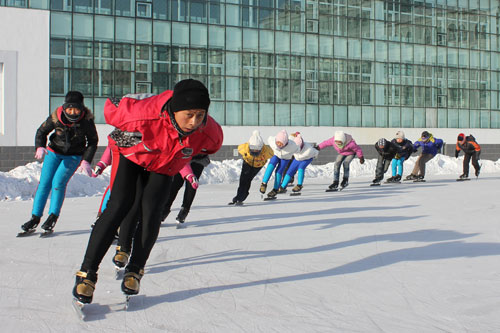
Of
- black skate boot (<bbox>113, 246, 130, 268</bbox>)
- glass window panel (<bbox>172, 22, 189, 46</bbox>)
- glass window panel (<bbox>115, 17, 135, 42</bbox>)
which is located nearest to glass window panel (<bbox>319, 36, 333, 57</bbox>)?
glass window panel (<bbox>172, 22, 189, 46</bbox>)

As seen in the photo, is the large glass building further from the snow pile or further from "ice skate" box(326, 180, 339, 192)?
"ice skate" box(326, 180, 339, 192)

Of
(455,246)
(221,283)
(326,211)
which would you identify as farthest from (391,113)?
(221,283)

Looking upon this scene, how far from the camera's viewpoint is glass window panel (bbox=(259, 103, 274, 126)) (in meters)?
34.6

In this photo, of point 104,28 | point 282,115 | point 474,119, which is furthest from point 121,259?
point 474,119

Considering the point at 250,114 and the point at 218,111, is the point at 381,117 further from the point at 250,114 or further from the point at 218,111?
the point at 218,111

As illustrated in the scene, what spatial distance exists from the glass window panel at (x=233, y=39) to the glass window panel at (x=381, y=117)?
10316 mm

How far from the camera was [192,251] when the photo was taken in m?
6.14

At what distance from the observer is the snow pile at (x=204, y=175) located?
12969 millimetres

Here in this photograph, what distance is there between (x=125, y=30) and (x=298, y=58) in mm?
10472

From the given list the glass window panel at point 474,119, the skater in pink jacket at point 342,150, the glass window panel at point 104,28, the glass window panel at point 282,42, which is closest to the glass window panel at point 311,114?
the glass window panel at point 282,42

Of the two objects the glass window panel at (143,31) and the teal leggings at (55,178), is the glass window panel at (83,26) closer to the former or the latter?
the glass window panel at (143,31)

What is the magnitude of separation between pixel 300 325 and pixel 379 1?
38.3 metres

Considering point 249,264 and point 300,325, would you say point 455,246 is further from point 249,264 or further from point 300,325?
point 300,325

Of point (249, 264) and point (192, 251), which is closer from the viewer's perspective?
point (249, 264)
